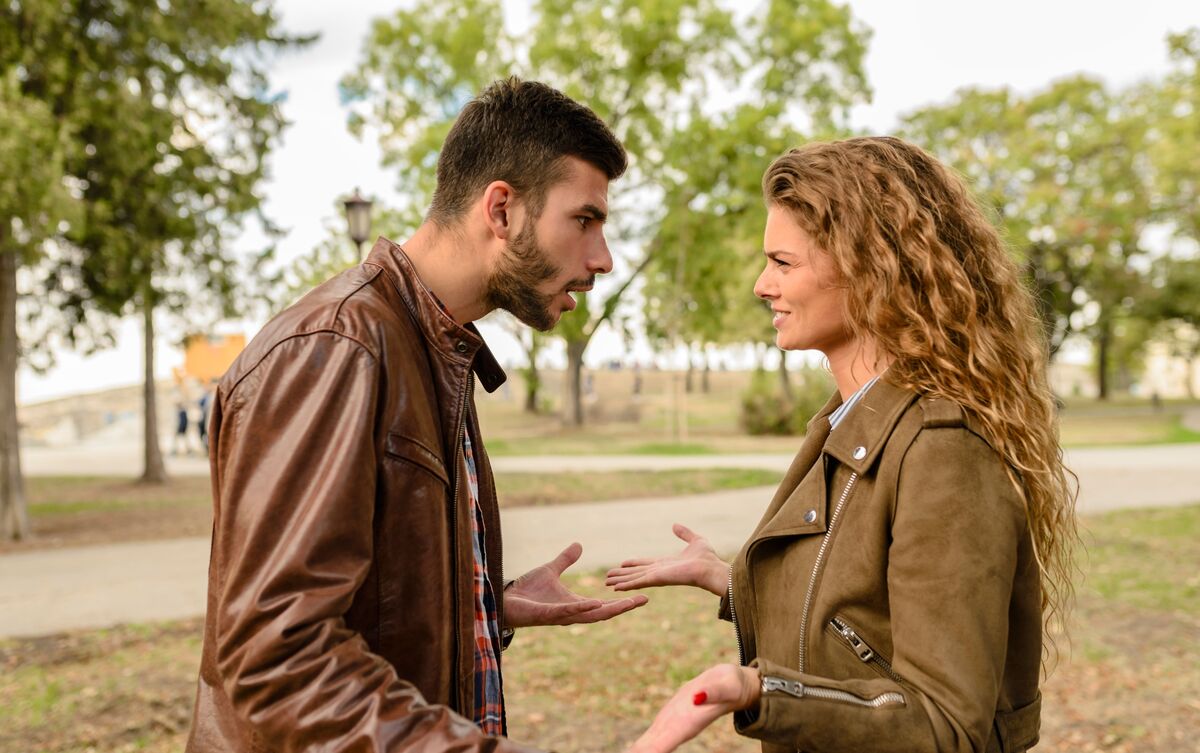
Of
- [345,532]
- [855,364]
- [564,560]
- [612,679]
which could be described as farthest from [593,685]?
[345,532]

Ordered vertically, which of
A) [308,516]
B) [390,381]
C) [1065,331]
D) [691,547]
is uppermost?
[1065,331]

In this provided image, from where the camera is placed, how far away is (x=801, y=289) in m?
2.18

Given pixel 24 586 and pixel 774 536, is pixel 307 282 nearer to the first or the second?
pixel 24 586

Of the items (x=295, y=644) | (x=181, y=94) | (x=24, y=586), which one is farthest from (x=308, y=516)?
(x=181, y=94)

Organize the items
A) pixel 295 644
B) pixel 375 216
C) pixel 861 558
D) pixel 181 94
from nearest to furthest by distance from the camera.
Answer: pixel 295 644, pixel 861 558, pixel 181 94, pixel 375 216

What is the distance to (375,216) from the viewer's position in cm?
2750

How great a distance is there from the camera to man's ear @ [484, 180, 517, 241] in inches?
80.8

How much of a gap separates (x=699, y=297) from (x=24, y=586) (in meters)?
22.1

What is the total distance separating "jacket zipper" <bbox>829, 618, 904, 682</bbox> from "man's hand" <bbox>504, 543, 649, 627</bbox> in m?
0.60

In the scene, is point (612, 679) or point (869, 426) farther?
point (612, 679)

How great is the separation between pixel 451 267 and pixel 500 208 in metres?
0.17

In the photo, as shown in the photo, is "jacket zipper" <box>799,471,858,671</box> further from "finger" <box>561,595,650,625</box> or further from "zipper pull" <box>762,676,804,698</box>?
"finger" <box>561,595,650,625</box>

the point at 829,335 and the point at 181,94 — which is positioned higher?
the point at 181,94

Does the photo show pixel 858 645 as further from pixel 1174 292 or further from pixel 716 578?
pixel 1174 292
